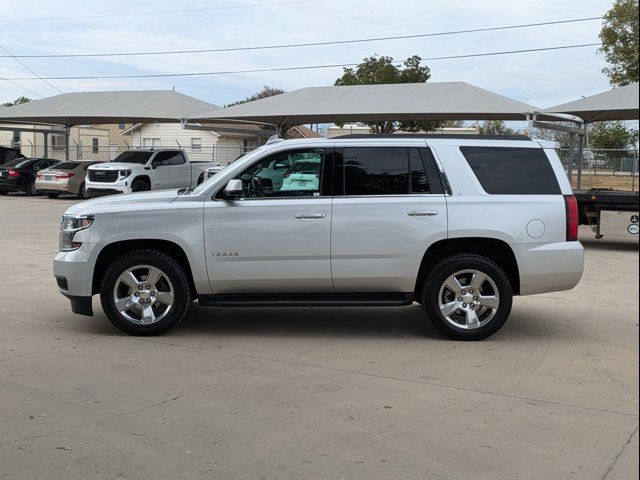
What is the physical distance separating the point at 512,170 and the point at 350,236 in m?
1.75

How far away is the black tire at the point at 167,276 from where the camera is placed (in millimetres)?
6750

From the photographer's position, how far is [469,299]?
6.77m

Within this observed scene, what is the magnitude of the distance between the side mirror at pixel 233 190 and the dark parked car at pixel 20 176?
25.2 meters

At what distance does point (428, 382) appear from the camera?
18.2 ft

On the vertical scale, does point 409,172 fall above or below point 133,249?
above

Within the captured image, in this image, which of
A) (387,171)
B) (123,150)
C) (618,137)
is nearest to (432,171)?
Result: (387,171)

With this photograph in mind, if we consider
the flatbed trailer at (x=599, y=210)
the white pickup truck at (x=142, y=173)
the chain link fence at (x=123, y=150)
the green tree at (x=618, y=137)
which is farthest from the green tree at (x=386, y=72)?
the green tree at (x=618, y=137)

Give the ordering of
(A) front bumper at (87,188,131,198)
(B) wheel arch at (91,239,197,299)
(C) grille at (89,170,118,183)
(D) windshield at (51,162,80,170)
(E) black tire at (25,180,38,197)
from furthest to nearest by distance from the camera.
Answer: (E) black tire at (25,180,38,197), (D) windshield at (51,162,80,170), (C) grille at (89,170,118,183), (A) front bumper at (87,188,131,198), (B) wheel arch at (91,239,197,299)

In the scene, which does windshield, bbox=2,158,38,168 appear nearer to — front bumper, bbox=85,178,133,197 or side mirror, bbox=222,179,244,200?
front bumper, bbox=85,178,133,197

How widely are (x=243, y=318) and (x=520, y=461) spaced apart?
14.1ft

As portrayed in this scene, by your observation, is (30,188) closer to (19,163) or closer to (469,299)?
(19,163)

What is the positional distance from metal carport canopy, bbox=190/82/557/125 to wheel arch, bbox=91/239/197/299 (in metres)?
20.5

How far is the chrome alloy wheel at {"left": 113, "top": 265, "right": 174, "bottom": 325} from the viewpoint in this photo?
680 centimetres

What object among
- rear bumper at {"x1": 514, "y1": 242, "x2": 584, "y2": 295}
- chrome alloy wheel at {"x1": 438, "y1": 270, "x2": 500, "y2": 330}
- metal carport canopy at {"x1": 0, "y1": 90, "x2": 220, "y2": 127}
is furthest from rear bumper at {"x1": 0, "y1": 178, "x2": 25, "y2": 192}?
rear bumper at {"x1": 514, "y1": 242, "x2": 584, "y2": 295}
